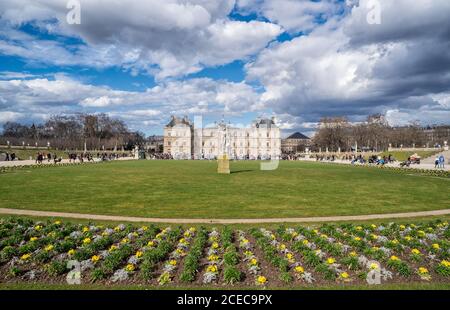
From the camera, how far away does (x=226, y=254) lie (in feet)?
25.7

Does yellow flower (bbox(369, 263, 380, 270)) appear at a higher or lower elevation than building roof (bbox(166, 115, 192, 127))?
lower

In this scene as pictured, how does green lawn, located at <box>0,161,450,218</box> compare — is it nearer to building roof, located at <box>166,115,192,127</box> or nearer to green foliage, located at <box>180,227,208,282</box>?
green foliage, located at <box>180,227,208,282</box>

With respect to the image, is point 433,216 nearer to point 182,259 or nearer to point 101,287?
point 182,259

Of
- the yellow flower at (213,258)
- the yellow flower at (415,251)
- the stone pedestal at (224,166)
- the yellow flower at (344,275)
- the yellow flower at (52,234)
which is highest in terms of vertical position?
the stone pedestal at (224,166)

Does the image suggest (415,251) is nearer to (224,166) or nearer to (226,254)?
(226,254)

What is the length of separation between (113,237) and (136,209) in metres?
4.56

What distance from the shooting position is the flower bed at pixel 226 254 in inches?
275

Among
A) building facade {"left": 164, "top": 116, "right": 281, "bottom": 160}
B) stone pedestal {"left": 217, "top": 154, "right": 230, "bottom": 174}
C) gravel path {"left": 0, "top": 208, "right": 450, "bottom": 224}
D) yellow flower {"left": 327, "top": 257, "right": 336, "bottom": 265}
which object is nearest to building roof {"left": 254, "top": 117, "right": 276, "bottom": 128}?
building facade {"left": 164, "top": 116, "right": 281, "bottom": 160}

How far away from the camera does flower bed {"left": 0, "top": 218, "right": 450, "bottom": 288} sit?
275 inches

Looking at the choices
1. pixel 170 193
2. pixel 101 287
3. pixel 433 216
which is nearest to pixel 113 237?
pixel 101 287

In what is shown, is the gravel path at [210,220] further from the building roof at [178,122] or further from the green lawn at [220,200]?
the building roof at [178,122]

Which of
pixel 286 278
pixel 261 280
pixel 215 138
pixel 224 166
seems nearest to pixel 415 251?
pixel 286 278

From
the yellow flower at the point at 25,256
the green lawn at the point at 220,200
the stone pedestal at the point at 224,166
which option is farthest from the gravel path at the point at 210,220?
the stone pedestal at the point at 224,166
